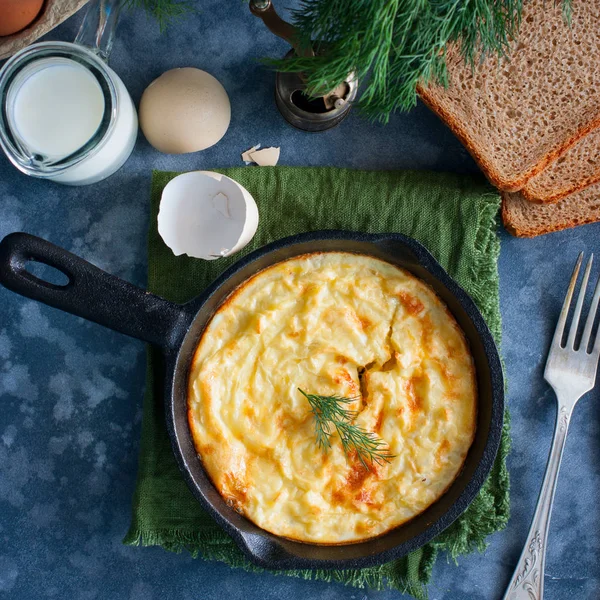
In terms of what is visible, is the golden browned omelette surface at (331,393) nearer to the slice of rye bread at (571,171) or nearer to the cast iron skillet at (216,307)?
the cast iron skillet at (216,307)

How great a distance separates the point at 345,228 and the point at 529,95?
0.84 metres

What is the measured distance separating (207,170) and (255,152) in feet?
0.65

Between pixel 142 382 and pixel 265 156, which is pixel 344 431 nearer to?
pixel 142 382

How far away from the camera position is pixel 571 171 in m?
2.66

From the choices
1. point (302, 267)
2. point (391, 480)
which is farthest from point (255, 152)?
point (391, 480)

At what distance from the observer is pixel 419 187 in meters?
2.61

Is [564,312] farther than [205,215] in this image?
Yes

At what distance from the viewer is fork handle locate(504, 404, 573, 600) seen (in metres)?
2.56

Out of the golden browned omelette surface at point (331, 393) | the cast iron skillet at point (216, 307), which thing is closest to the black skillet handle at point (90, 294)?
the cast iron skillet at point (216, 307)

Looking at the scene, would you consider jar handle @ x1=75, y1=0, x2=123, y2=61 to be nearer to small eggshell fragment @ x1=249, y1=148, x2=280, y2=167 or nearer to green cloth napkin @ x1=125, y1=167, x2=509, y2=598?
green cloth napkin @ x1=125, y1=167, x2=509, y2=598

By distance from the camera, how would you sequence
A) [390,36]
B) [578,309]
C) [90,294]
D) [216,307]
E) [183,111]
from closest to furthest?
[390,36] < [90,294] < [216,307] < [183,111] < [578,309]

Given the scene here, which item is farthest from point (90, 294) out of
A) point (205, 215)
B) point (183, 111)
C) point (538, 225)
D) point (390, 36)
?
point (538, 225)

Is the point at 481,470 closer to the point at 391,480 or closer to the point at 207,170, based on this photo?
the point at 391,480

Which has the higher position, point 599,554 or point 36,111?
point 36,111
